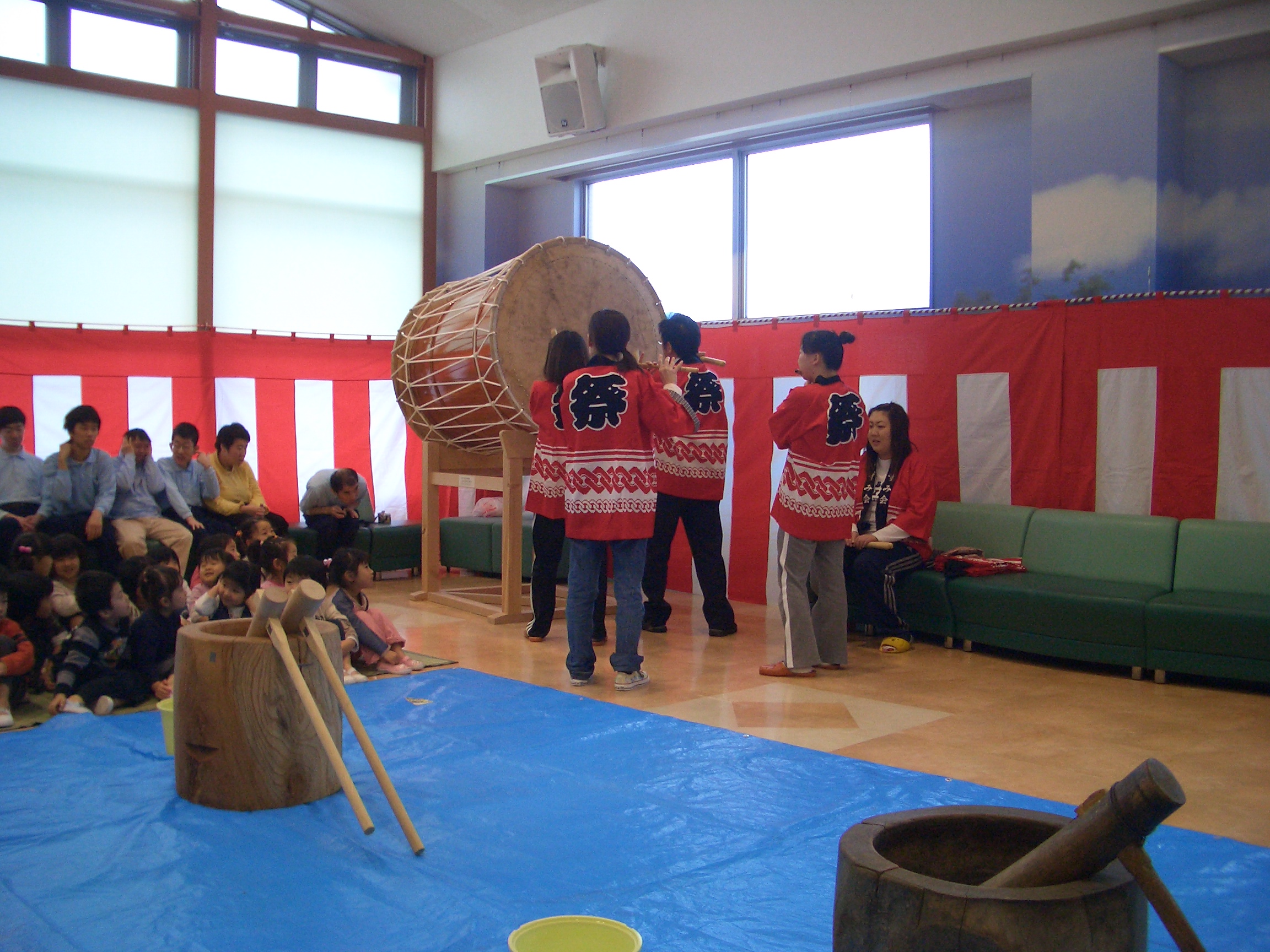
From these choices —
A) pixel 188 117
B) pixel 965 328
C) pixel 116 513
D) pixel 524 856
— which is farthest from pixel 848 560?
pixel 188 117

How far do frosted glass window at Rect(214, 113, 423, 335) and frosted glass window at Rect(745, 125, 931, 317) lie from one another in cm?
290

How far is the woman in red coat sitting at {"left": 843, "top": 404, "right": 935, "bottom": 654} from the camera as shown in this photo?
495cm

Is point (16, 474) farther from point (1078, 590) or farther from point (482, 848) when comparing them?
point (1078, 590)

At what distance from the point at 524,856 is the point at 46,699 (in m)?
2.36

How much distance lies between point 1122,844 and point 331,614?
3.38m

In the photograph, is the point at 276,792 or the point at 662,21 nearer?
the point at 276,792

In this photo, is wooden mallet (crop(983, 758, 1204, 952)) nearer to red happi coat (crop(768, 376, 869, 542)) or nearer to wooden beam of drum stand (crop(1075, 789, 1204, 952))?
wooden beam of drum stand (crop(1075, 789, 1204, 952))

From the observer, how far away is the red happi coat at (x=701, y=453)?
4.98 metres

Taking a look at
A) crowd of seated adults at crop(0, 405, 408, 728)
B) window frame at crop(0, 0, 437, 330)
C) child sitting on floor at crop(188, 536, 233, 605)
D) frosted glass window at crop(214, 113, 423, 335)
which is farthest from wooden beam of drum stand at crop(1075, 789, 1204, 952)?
frosted glass window at crop(214, 113, 423, 335)

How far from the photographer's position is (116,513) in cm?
572

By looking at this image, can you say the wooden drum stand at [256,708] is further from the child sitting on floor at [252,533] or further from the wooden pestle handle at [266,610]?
the child sitting on floor at [252,533]

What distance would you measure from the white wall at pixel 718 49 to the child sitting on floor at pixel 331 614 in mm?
4029

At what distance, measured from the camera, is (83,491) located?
5531mm

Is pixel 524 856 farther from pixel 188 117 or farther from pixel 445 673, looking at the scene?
pixel 188 117
